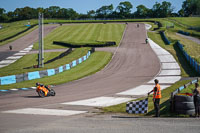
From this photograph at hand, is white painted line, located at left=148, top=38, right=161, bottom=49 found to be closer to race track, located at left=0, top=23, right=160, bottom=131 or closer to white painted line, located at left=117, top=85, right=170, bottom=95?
race track, located at left=0, top=23, right=160, bottom=131

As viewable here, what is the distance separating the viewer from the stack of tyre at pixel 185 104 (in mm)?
12953

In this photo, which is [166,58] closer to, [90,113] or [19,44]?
[90,113]

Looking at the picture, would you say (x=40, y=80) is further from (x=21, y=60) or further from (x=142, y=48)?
(x=142, y=48)

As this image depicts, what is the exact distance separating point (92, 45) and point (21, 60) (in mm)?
15466

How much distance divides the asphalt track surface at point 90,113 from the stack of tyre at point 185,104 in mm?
869

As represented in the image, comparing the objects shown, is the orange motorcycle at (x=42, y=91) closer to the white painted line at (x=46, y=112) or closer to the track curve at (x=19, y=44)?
the white painted line at (x=46, y=112)

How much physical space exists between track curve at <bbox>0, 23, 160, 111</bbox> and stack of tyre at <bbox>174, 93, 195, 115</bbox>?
25.4 ft

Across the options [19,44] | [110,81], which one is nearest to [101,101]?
[110,81]

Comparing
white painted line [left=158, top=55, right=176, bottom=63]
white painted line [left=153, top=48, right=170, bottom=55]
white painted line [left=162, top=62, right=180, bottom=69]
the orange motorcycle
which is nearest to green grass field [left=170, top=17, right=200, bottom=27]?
white painted line [left=153, top=48, right=170, bottom=55]

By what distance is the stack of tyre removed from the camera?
13.0 metres

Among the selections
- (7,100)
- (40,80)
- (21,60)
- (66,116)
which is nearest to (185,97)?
(66,116)

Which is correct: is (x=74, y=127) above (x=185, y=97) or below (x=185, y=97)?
below

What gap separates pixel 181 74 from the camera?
3109cm

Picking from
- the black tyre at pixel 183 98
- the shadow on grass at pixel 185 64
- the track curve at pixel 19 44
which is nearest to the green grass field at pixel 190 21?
the track curve at pixel 19 44
